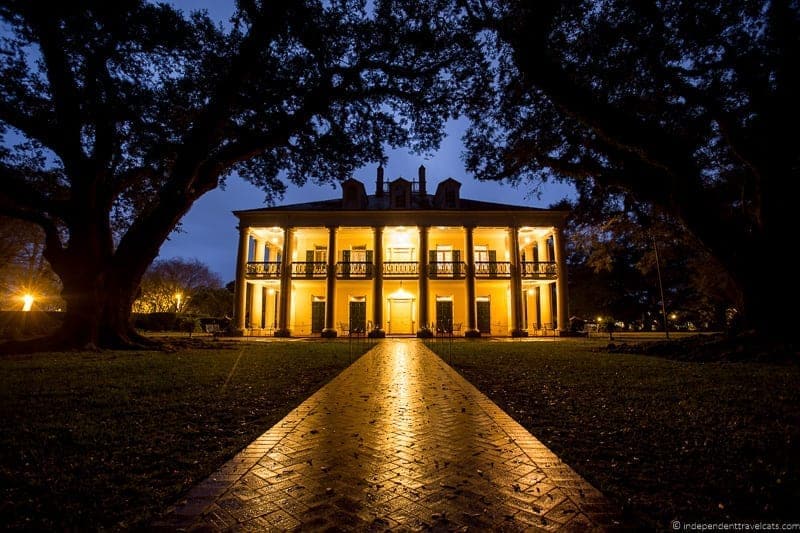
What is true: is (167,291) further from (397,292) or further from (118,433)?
(118,433)

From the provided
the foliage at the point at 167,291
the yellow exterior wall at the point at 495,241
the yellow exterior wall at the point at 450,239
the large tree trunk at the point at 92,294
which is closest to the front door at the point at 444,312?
the yellow exterior wall at the point at 450,239

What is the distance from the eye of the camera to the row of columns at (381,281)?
21.3 m

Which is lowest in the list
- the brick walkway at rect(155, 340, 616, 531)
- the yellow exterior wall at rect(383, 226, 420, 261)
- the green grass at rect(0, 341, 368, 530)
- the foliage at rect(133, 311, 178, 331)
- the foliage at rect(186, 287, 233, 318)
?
the brick walkway at rect(155, 340, 616, 531)

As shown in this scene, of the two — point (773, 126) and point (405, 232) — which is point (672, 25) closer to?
point (773, 126)

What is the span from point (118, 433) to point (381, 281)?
1870cm

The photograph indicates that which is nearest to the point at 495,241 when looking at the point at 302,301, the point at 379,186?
the point at 379,186

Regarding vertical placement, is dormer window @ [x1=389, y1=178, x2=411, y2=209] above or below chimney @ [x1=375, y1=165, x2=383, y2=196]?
below

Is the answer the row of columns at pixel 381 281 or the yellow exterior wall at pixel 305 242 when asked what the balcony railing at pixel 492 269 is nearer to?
the row of columns at pixel 381 281

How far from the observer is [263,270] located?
22.6m

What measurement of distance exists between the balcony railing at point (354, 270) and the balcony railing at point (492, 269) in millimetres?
6659

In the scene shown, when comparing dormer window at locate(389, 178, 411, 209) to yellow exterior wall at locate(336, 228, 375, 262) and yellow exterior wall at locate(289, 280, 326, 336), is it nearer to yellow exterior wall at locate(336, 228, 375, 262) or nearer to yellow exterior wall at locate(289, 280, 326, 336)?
yellow exterior wall at locate(336, 228, 375, 262)

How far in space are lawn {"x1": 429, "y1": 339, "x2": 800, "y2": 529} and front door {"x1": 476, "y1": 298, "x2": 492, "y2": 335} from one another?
16952 mm

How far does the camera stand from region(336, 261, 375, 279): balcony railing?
2275 cm

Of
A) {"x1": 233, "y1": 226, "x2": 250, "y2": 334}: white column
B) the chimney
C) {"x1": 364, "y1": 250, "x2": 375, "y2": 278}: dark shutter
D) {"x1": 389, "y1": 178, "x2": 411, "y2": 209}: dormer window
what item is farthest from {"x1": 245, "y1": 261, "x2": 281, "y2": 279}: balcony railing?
the chimney
